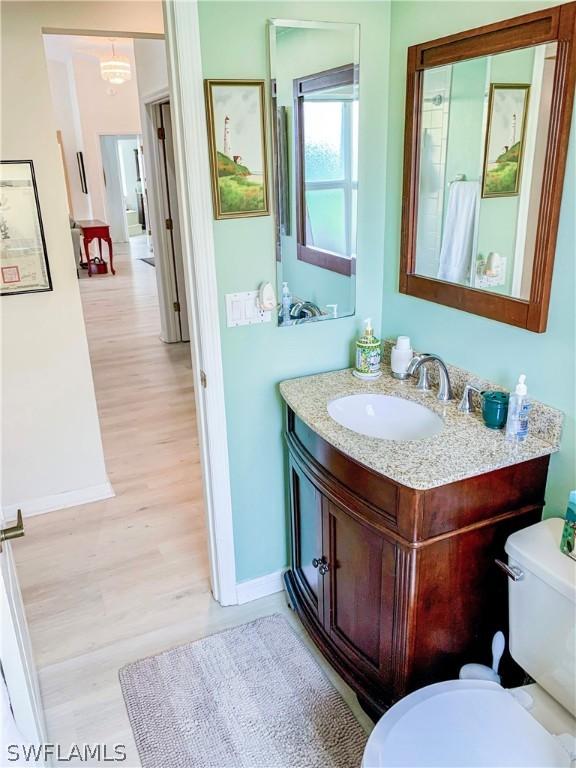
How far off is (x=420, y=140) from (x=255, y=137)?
52 centimetres

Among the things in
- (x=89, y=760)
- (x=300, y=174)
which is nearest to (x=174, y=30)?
(x=300, y=174)

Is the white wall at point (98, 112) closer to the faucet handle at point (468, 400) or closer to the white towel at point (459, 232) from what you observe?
the white towel at point (459, 232)

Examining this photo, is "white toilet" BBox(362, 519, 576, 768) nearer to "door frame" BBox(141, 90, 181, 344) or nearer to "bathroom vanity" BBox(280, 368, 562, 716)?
"bathroom vanity" BBox(280, 368, 562, 716)

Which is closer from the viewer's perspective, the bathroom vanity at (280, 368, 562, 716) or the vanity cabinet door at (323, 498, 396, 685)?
the bathroom vanity at (280, 368, 562, 716)

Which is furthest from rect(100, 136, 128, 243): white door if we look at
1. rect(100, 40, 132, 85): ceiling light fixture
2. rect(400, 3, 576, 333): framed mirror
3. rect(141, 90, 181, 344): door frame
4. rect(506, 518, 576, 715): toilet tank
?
rect(506, 518, 576, 715): toilet tank

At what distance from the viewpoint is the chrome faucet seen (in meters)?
1.91

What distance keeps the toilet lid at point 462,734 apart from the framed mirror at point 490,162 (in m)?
0.95

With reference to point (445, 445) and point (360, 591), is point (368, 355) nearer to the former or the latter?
point (445, 445)

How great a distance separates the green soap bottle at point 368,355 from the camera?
211 cm

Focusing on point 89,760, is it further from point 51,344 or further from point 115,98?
point 115,98

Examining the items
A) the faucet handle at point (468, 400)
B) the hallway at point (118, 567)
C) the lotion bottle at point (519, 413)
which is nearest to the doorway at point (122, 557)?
the hallway at point (118, 567)

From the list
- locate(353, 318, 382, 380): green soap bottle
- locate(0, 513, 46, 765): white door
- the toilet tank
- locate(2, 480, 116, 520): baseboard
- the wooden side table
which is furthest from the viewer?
the wooden side table

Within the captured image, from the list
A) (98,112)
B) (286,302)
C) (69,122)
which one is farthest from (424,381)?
(69,122)

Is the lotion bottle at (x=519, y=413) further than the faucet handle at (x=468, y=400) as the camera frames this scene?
No
